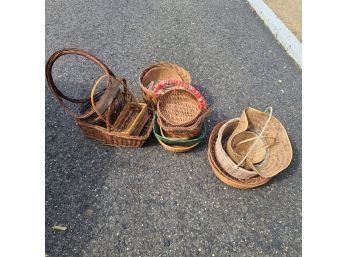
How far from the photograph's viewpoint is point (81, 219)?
2.57 m

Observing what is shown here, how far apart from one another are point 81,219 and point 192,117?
1.40 metres

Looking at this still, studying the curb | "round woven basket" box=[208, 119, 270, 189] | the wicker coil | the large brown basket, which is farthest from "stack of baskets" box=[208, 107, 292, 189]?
the curb

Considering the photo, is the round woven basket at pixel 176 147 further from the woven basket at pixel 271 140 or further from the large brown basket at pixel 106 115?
the woven basket at pixel 271 140

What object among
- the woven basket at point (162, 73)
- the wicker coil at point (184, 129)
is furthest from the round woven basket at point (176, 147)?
the woven basket at point (162, 73)

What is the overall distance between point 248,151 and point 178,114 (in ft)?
2.54

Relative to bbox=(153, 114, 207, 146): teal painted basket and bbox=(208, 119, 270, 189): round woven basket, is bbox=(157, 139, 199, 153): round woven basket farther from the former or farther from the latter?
bbox=(208, 119, 270, 189): round woven basket

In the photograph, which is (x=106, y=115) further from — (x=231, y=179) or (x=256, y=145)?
(x=256, y=145)

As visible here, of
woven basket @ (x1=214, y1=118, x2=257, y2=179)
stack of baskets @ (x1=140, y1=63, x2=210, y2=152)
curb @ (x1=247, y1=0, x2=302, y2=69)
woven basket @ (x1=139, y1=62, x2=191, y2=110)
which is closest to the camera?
woven basket @ (x1=214, y1=118, x2=257, y2=179)

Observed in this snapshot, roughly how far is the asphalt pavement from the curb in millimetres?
157

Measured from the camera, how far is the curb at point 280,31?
181 inches

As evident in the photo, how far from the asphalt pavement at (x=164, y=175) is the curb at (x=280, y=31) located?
0.52 feet

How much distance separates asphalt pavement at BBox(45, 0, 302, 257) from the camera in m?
2.53
